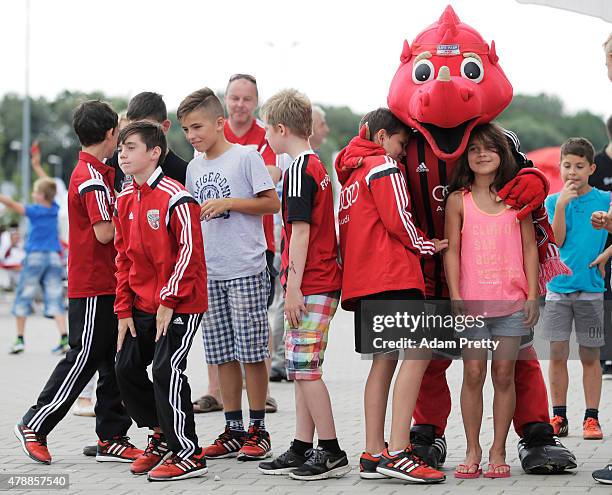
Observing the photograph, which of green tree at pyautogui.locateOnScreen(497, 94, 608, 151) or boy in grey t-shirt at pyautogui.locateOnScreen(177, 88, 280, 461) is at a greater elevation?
green tree at pyautogui.locateOnScreen(497, 94, 608, 151)

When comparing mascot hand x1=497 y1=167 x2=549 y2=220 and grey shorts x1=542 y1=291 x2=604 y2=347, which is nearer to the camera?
mascot hand x1=497 y1=167 x2=549 y2=220

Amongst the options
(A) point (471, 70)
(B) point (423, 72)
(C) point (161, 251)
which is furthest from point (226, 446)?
(A) point (471, 70)

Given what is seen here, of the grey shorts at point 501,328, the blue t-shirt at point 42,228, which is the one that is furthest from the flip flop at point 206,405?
the blue t-shirt at point 42,228

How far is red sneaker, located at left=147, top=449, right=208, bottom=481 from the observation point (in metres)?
5.79

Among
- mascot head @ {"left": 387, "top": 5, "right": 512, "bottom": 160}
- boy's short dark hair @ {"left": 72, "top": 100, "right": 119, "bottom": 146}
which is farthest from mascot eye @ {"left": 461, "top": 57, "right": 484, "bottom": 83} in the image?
boy's short dark hair @ {"left": 72, "top": 100, "right": 119, "bottom": 146}

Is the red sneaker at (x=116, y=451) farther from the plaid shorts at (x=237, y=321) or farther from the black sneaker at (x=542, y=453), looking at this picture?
the black sneaker at (x=542, y=453)

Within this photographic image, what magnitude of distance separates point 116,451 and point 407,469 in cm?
183

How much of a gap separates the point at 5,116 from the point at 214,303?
286 feet

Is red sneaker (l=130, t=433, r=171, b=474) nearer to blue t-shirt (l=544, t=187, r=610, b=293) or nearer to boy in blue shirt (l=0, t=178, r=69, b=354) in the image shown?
blue t-shirt (l=544, t=187, r=610, b=293)

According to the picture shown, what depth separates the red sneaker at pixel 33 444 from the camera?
632 centimetres

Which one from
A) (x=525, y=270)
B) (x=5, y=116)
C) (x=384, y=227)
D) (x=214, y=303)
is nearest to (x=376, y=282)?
(x=384, y=227)

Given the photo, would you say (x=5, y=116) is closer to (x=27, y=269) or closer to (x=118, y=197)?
(x=27, y=269)

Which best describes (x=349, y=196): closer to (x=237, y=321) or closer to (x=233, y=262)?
(x=233, y=262)

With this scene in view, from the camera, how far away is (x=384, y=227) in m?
5.77
